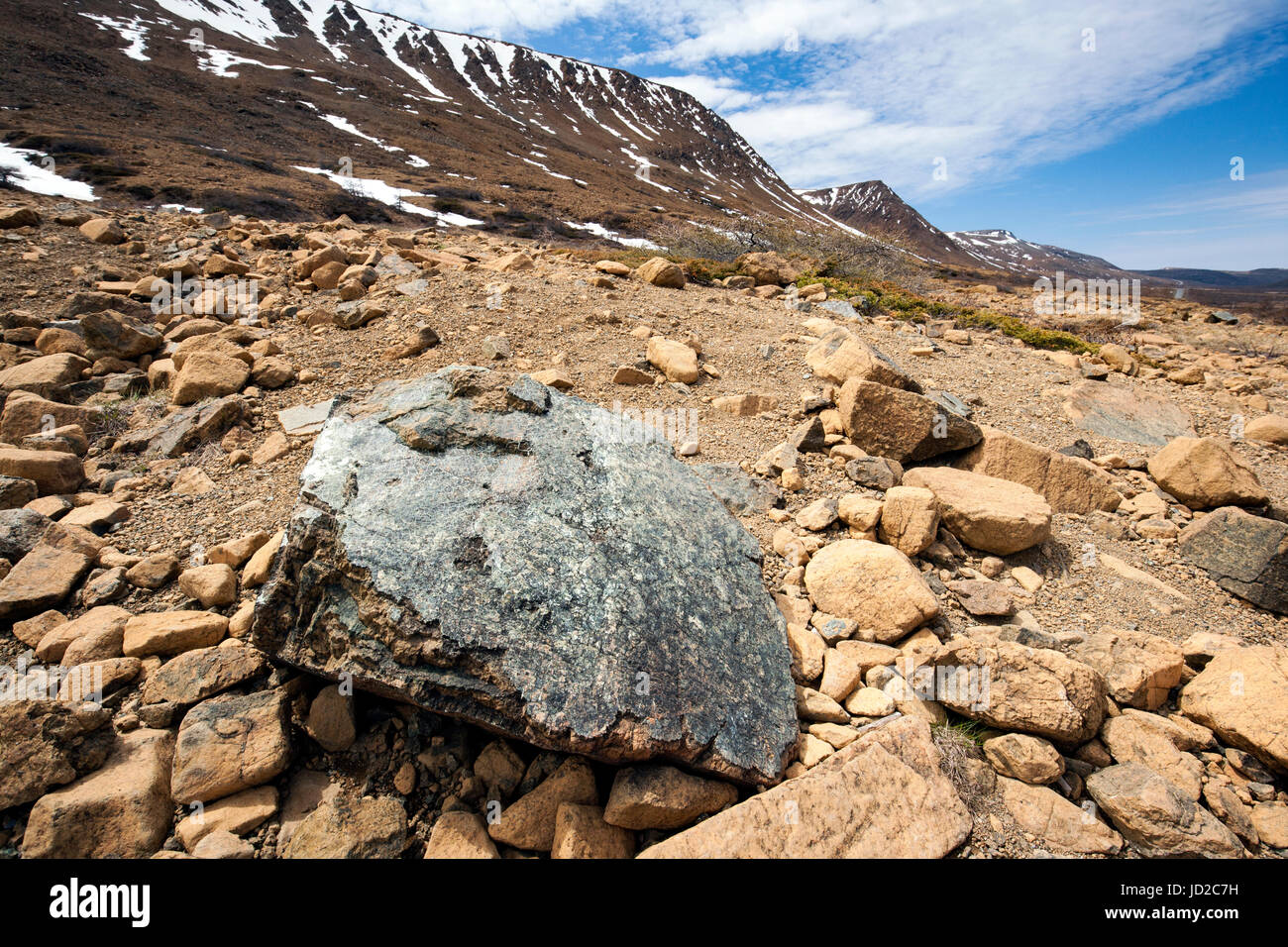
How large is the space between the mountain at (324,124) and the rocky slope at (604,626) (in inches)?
785

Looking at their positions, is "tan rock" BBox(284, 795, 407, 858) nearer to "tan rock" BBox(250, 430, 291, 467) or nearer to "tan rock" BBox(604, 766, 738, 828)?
"tan rock" BBox(604, 766, 738, 828)

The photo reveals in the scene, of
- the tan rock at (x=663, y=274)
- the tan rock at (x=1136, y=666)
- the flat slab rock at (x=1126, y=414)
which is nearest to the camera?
the tan rock at (x=1136, y=666)

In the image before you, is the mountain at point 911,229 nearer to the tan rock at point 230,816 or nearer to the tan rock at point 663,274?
the tan rock at point 663,274

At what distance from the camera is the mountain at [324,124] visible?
899 inches

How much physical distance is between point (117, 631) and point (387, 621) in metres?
1.63

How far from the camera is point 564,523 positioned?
2645 mm

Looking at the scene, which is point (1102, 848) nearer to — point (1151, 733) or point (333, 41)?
point (1151, 733)

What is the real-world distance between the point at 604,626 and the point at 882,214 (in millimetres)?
128716

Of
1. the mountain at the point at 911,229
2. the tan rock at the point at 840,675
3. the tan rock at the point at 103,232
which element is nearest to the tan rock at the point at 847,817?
the tan rock at the point at 840,675

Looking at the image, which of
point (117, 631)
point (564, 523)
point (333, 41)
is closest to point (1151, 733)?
point (564, 523)

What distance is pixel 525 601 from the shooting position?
2.29m

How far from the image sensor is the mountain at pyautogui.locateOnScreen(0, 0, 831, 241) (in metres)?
22.8

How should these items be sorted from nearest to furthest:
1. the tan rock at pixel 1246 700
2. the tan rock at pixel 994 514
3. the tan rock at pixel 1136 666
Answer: the tan rock at pixel 1246 700 < the tan rock at pixel 1136 666 < the tan rock at pixel 994 514

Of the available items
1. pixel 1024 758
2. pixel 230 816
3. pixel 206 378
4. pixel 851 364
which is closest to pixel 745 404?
pixel 851 364
